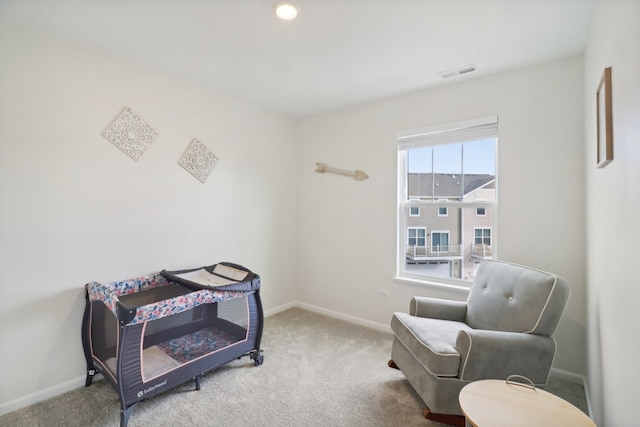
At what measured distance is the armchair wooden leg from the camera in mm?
1785

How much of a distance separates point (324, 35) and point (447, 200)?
74.3 inches

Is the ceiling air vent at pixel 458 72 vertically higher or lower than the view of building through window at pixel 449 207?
higher

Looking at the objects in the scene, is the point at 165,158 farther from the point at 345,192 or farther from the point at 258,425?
the point at 258,425

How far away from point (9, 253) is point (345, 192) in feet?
9.30

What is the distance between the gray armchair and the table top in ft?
0.79

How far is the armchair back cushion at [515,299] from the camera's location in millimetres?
1808

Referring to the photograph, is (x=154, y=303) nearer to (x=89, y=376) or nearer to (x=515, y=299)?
(x=89, y=376)

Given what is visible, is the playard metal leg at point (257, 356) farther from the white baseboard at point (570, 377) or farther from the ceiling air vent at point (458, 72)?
the ceiling air vent at point (458, 72)

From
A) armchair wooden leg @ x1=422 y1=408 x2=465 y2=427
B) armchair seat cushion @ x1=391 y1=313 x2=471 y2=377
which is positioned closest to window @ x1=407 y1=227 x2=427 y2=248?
armchair seat cushion @ x1=391 y1=313 x2=471 y2=377

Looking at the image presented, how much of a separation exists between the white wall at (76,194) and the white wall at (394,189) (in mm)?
1200

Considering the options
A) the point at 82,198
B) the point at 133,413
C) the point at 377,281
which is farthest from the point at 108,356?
the point at 377,281

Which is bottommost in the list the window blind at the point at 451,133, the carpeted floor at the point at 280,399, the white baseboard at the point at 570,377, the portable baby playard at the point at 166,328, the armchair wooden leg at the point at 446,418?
the carpeted floor at the point at 280,399

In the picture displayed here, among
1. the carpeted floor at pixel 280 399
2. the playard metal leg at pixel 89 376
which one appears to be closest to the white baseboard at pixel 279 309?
the carpeted floor at pixel 280 399

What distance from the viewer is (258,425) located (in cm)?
181
